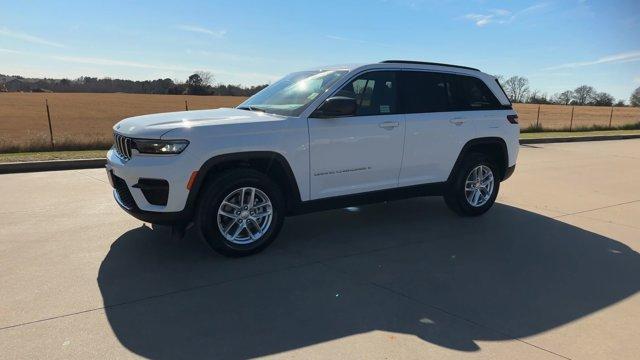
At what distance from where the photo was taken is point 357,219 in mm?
6180

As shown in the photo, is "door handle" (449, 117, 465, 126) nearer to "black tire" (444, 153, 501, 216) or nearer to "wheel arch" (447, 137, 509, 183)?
"wheel arch" (447, 137, 509, 183)

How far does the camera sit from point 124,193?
459cm

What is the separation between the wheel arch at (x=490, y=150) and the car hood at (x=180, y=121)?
8.27 ft

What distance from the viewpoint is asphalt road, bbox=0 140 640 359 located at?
3.16m

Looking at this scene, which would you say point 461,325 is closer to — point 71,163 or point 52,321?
point 52,321

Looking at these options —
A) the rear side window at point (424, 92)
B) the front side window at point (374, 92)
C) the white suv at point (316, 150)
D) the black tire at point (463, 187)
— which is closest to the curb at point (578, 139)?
the black tire at point (463, 187)

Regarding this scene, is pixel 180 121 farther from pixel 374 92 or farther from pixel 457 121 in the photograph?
pixel 457 121

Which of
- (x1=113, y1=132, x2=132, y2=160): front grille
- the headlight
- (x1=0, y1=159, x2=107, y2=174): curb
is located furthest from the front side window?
(x1=0, y1=159, x2=107, y2=174): curb

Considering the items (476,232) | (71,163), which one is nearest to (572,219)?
(476,232)

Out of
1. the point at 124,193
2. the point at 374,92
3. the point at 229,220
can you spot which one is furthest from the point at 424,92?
the point at 124,193

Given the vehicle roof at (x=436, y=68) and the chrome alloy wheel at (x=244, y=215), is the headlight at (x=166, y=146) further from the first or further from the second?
the vehicle roof at (x=436, y=68)

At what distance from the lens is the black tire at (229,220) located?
4.43 m

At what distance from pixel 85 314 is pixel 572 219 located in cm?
588

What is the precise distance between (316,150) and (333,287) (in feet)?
4.81
